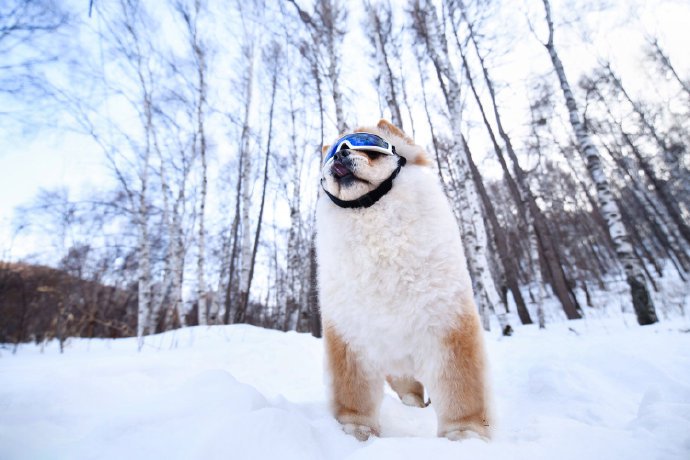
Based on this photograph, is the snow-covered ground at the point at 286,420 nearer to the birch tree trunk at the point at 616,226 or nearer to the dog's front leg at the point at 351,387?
the dog's front leg at the point at 351,387

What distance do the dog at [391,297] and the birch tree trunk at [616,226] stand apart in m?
6.38

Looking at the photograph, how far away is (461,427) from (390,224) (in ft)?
2.92

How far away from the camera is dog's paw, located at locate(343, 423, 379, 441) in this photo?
1.24 metres

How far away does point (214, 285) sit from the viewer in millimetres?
21328

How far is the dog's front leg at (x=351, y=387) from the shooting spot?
134 cm

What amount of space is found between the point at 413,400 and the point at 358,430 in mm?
975

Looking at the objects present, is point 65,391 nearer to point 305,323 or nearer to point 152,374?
point 152,374

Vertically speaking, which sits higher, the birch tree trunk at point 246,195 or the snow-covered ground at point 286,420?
the birch tree trunk at point 246,195

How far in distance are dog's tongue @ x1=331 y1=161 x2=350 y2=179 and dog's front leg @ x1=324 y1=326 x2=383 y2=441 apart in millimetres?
774

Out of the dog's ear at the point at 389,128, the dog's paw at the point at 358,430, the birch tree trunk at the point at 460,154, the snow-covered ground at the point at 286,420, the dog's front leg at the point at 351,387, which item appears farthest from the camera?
the birch tree trunk at the point at 460,154

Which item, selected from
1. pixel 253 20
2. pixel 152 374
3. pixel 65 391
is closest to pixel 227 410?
pixel 65 391

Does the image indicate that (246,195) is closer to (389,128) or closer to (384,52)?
(384,52)

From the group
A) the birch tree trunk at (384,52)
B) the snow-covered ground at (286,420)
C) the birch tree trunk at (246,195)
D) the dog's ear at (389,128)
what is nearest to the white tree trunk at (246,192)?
the birch tree trunk at (246,195)

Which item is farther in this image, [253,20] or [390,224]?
[253,20]
